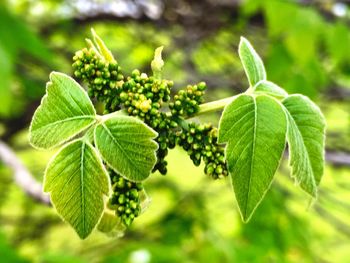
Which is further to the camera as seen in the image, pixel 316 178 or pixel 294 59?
pixel 294 59

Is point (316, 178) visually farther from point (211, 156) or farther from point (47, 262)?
point (47, 262)

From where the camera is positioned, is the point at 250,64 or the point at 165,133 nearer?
the point at 165,133

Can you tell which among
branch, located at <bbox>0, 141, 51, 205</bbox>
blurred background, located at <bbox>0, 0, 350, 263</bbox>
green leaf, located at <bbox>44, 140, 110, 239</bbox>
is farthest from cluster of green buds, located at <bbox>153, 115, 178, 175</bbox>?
blurred background, located at <bbox>0, 0, 350, 263</bbox>

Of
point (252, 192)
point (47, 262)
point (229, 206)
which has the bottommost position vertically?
point (229, 206)

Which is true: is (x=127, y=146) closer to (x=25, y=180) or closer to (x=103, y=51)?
(x=103, y=51)

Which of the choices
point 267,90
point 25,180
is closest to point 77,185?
point 267,90

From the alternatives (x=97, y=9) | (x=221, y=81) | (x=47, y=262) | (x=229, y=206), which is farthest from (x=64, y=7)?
(x=47, y=262)
